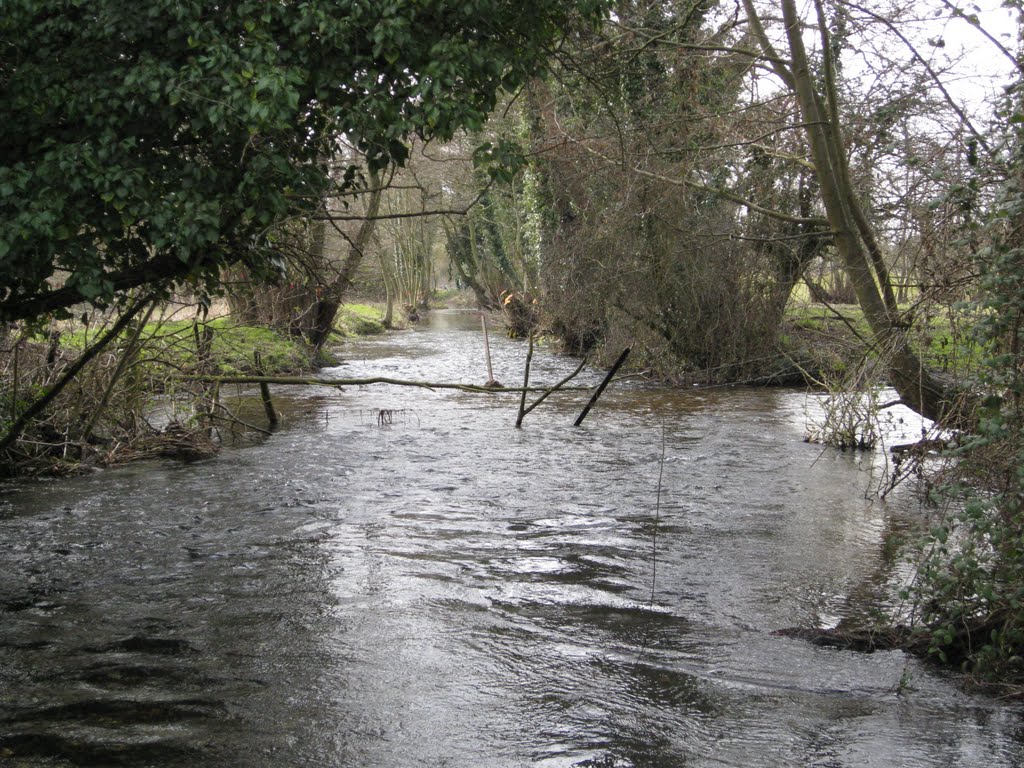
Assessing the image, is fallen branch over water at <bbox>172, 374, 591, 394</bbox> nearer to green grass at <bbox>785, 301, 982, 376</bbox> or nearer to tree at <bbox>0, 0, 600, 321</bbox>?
tree at <bbox>0, 0, 600, 321</bbox>

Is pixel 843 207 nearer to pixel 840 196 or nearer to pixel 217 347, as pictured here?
pixel 840 196

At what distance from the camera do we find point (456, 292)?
84.4 meters

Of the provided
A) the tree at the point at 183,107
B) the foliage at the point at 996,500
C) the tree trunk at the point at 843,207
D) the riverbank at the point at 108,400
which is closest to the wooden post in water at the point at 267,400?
the riverbank at the point at 108,400

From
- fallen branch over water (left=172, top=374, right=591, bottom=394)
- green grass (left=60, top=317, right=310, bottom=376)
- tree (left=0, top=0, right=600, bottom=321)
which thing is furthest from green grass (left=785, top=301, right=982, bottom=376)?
green grass (left=60, top=317, right=310, bottom=376)

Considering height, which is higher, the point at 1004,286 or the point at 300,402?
the point at 1004,286

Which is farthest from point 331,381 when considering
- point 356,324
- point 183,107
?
point 356,324

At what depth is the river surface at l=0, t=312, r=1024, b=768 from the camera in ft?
18.5

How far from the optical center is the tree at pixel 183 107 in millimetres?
6508

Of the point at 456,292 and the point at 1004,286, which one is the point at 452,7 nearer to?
the point at 1004,286

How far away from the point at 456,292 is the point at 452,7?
254 feet

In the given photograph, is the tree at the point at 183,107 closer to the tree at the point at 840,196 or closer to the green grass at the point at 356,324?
the tree at the point at 840,196

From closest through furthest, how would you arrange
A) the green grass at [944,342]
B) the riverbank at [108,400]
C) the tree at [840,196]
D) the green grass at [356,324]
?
the green grass at [944,342] → the tree at [840,196] → the riverbank at [108,400] → the green grass at [356,324]

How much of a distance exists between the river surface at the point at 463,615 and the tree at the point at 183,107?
8.70 feet

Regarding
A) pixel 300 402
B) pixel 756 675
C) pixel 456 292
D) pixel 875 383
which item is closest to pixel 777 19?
pixel 875 383
